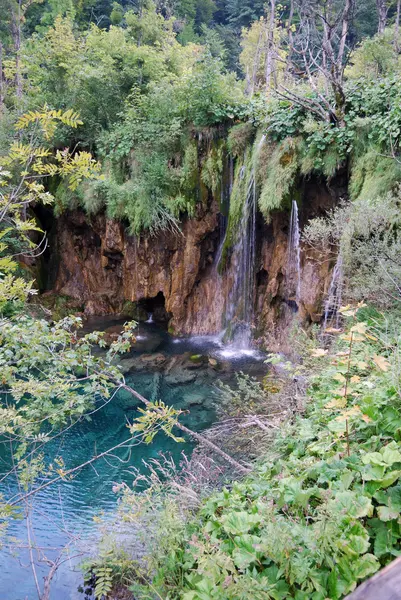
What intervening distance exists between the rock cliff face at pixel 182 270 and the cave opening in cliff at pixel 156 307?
3 cm

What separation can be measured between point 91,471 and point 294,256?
19.8 ft

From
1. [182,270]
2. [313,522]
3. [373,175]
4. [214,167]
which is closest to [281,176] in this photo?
[373,175]

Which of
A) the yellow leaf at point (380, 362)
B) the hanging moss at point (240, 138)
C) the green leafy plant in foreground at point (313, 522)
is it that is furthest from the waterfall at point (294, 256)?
the yellow leaf at point (380, 362)

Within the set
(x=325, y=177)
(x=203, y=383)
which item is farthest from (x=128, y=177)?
(x=203, y=383)

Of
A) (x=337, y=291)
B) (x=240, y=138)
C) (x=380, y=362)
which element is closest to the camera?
(x=380, y=362)

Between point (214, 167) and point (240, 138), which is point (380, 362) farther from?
point (214, 167)

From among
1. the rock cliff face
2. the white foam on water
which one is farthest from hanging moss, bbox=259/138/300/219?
the white foam on water

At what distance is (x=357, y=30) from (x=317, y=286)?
20065 mm

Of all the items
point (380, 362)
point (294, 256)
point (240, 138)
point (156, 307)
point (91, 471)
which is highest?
point (240, 138)

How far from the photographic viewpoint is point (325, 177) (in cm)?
871

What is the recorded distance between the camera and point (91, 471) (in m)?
6.39

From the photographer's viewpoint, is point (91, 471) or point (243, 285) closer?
point (91, 471)

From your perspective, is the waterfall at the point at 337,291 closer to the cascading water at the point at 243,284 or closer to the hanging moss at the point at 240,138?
the cascading water at the point at 243,284

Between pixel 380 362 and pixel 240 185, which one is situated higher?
pixel 240 185
